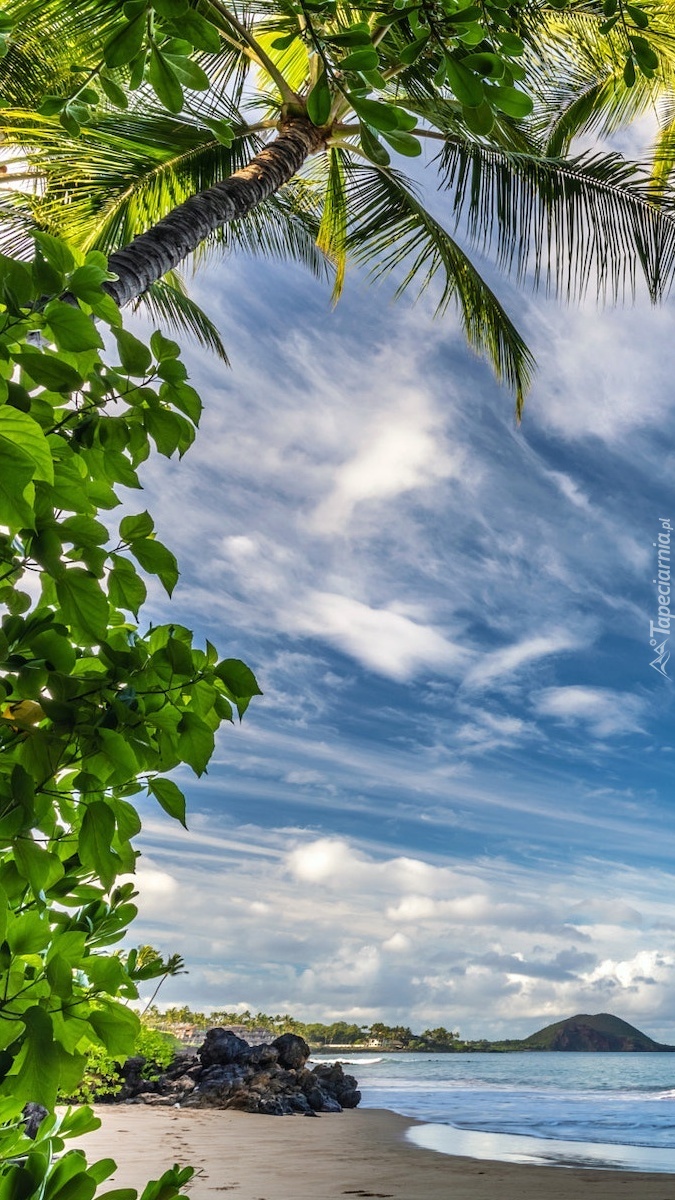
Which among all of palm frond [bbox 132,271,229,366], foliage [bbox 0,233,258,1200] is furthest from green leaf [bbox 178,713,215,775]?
palm frond [bbox 132,271,229,366]

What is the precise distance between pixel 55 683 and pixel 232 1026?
2938 cm

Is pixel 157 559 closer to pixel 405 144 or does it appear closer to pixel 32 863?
pixel 32 863

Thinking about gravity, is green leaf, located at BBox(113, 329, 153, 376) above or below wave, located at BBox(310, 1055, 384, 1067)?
above

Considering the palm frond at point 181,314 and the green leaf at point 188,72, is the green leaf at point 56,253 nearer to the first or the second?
the green leaf at point 188,72

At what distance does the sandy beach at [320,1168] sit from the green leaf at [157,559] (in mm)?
4510

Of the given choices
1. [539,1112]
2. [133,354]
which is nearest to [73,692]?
[133,354]

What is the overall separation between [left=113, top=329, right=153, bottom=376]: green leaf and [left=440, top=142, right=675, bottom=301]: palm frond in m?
5.90

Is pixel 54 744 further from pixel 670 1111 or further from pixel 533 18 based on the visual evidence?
pixel 670 1111

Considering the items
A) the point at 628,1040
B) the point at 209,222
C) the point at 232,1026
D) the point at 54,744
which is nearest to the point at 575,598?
the point at 232,1026

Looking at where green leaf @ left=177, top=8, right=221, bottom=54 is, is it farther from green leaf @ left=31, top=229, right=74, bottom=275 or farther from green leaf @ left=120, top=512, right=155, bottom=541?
green leaf @ left=120, top=512, right=155, bottom=541

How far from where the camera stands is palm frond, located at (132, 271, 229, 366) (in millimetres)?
7450

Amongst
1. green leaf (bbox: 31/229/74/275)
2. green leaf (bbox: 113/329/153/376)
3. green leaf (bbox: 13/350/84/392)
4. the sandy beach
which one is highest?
green leaf (bbox: 31/229/74/275)

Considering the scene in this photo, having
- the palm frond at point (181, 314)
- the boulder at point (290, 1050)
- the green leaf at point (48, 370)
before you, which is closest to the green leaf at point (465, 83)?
the green leaf at point (48, 370)

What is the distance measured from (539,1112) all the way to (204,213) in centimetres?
1530
